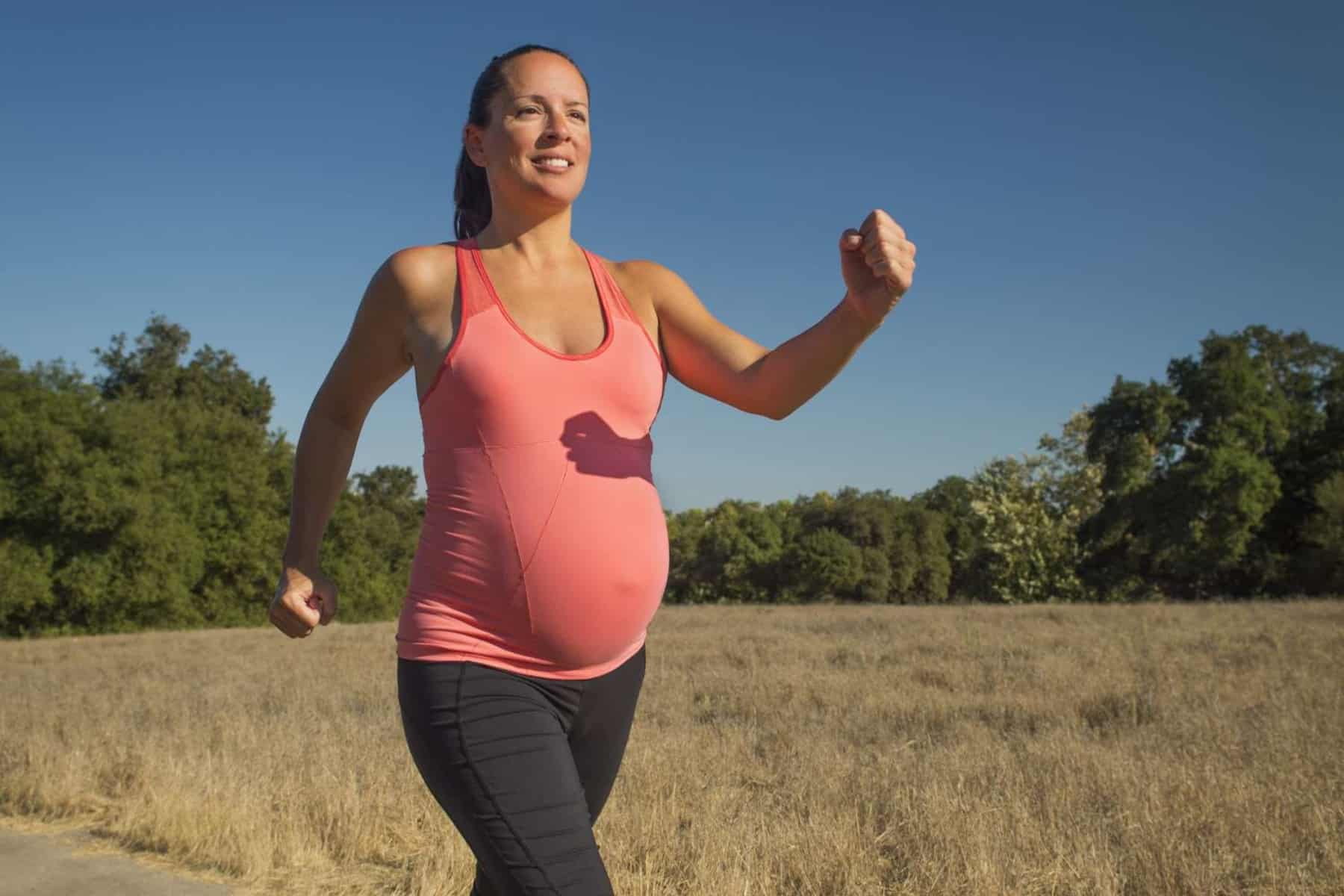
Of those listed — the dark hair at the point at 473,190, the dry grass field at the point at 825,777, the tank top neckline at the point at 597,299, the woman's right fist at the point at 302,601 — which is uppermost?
the dark hair at the point at 473,190

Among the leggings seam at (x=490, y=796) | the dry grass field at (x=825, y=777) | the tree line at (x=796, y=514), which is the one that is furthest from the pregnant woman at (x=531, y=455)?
the tree line at (x=796, y=514)

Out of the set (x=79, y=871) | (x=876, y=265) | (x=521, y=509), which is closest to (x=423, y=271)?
(x=521, y=509)

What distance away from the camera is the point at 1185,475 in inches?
1597

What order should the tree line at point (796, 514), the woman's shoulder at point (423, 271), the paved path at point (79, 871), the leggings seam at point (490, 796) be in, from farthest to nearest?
the tree line at point (796, 514) → the paved path at point (79, 871) → the woman's shoulder at point (423, 271) → the leggings seam at point (490, 796)

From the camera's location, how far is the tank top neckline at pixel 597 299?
6.49ft

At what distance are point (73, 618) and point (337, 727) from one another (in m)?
34.3

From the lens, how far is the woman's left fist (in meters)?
1.95

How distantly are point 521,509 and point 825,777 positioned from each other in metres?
4.30

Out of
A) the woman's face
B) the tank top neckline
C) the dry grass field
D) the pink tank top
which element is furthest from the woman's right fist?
the dry grass field

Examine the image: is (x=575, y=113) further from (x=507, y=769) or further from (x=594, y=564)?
(x=507, y=769)

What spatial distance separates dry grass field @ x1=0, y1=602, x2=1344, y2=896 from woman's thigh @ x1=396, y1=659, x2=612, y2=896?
238 centimetres

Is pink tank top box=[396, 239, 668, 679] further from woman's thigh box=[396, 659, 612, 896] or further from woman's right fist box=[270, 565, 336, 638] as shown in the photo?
woman's right fist box=[270, 565, 336, 638]

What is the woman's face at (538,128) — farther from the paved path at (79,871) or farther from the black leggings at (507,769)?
the paved path at (79,871)

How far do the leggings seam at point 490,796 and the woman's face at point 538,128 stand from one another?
102 centimetres
